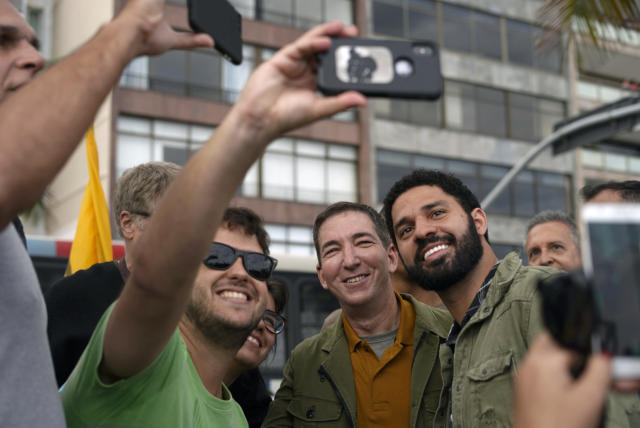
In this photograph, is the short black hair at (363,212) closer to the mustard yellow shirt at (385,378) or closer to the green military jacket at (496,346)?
the mustard yellow shirt at (385,378)

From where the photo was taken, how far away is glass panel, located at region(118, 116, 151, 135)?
936 inches

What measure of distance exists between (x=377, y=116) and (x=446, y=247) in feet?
79.6

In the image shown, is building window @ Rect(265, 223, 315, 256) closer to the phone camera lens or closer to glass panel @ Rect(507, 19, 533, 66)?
glass panel @ Rect(507, 19, 533, 66)

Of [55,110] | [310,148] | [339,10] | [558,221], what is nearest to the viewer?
[55,110]

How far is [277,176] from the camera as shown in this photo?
2556 cm

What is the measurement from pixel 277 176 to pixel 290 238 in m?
2.18

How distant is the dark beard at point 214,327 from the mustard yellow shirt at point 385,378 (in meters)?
1.06

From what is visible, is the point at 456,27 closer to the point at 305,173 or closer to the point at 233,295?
the point at 305,173

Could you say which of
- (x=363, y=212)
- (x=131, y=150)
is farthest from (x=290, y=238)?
(x=363, y=212)

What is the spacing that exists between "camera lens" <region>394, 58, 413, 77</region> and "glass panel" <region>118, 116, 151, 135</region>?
913 inches

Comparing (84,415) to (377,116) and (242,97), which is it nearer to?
(242,97)

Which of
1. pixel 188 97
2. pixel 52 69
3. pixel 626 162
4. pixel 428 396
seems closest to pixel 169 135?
pixel 188 97

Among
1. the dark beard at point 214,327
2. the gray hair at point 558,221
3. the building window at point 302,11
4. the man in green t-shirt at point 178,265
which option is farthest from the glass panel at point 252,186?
the man in green t-shirt at point 178,265

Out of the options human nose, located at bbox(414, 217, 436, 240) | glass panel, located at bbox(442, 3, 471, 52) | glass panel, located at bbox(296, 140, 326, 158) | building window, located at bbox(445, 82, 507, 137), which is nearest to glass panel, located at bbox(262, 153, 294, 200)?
glass panel, located at bbox(296, 140, 326, 158)
